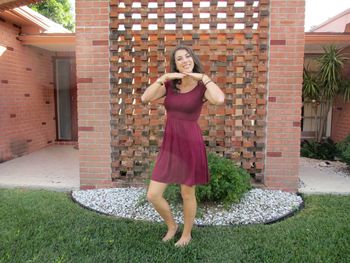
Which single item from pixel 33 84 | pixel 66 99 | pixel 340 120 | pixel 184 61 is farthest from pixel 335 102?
pixel 33 84

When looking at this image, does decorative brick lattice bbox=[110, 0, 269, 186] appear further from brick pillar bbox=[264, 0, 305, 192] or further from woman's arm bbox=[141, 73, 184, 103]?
woman's arm bbox=[141, 73, 184, 103]

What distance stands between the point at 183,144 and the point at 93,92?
6.93ft

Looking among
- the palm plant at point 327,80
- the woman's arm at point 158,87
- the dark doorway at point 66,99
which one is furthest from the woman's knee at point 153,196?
the dark doorway at point 66,99

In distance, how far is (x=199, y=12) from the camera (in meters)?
4.20

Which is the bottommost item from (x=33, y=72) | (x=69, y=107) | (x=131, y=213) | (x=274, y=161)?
(x=131, y=213)

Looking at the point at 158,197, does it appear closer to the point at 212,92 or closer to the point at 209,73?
the point at 212,92

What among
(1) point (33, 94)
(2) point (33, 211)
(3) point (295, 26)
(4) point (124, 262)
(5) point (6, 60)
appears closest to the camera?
(4) point (124, 262)

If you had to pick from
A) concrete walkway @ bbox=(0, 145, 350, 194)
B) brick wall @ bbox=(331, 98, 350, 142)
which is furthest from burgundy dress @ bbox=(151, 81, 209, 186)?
brick wall @ bbox=(331, 98, 350, 142)

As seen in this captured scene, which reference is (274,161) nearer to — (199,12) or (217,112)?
(217,112)

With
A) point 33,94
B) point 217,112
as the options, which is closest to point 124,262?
point 217,112

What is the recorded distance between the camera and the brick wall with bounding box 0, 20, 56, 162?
20.8ft

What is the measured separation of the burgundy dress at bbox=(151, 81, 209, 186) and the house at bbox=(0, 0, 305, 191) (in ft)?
5.66

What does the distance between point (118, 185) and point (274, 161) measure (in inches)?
84.4

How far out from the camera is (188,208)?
2.81m
